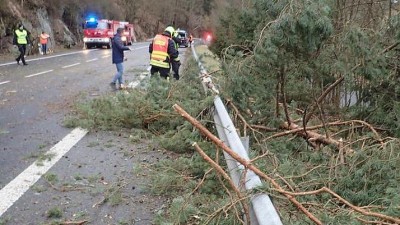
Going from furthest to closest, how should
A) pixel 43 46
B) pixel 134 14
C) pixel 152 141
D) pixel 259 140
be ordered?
pixel 134 14, pixel 43 46, pixel 152 141, pixel 259 140

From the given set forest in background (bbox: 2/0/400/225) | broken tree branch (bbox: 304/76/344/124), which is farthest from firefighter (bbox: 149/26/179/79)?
broken tree branch (bbox: 304/76/344/124)

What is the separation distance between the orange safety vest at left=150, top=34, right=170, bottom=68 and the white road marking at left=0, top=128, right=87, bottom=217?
13.3 feet

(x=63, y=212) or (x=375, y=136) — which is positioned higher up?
(x=375, y=136)

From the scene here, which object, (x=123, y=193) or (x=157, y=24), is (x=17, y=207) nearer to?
(x=123, y=193)

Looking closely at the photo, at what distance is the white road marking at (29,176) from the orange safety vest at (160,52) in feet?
13.3

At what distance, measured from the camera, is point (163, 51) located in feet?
32.9

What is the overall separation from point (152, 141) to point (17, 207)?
2.58 metres

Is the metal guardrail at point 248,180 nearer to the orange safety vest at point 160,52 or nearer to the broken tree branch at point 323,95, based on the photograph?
the broken tree branch at point 323,95

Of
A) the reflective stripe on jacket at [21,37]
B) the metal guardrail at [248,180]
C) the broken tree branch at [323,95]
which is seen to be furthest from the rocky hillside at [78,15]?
the metal guardrail at [248,180]

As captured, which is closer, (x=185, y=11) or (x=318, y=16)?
(x=318, y=16)

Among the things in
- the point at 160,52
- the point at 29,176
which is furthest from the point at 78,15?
the point at 29,176

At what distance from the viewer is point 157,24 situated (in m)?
77.7

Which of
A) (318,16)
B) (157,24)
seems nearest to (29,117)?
(318,16)

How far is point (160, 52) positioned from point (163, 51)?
71mm
